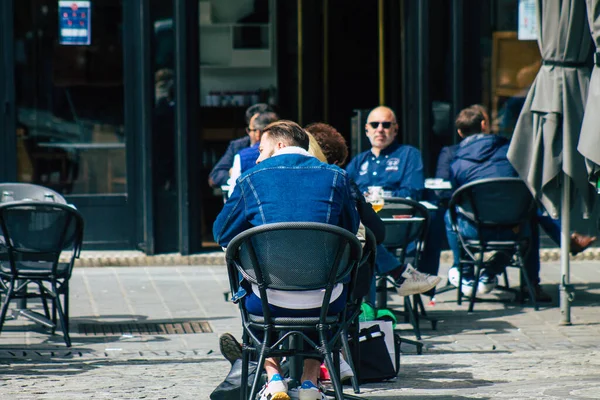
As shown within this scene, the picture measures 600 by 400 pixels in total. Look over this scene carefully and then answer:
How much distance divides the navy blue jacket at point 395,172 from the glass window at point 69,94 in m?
3.08

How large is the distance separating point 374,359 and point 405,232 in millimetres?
1850

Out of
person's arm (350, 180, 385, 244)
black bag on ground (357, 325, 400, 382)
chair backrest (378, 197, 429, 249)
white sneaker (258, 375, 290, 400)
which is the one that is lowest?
black bag on ground (357, 325, 400, 382)

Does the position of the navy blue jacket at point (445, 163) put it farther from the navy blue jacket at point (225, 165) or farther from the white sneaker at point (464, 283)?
the navy blue jacket at point (225, 165)

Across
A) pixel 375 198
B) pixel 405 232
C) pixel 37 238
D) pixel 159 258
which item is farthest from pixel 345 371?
pixel 159 258

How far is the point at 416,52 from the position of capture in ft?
36.1

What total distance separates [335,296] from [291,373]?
0.49 m

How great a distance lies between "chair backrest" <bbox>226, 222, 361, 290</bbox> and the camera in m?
5.09

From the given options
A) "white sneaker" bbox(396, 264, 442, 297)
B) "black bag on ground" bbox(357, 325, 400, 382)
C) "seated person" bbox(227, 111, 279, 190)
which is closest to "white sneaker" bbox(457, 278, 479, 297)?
"white sneaker" bbox(396, 264, 442, 297)

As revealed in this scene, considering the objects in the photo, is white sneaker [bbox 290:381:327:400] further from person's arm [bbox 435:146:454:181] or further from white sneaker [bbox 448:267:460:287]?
person's arm [bbox 435:146:454:181]

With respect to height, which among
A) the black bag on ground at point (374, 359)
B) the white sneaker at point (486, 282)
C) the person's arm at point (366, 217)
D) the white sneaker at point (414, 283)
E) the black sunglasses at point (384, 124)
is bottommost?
the white sneaker at point (486, 282)

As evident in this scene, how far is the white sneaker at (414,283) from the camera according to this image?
24.3 feet

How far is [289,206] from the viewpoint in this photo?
5.23 meters

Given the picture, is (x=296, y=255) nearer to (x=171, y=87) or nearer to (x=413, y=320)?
(x=413, y=320)

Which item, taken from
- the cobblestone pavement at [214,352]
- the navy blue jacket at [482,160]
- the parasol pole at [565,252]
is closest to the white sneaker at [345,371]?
the cobblestone pavement at [214,352]
